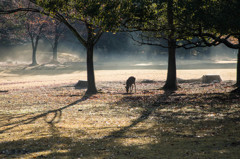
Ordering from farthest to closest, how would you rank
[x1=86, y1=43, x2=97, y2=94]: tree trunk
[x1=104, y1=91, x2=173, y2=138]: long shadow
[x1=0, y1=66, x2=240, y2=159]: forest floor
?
[x1=86, y1=43, x2=97, y2=94]: tree trunk, [x1=104, y1=91, x2=173, y2=138]: long shadow, [x1=0, y1=66, x2=240, y2=159]: forest floor

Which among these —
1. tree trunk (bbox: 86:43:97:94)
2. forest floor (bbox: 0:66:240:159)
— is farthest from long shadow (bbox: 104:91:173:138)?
tree trunk (bbox: 86:43:97:94)

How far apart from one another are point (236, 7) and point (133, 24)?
6553mm

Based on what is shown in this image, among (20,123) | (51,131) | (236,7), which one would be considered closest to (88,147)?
(51,131)

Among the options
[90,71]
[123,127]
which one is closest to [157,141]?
[123,127]

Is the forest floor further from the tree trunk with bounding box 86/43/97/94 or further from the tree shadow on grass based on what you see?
the tree trunk with bounding box 86/43/97/94

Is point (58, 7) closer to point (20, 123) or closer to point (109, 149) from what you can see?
point (20, 123)

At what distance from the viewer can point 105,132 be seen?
39.6 feet

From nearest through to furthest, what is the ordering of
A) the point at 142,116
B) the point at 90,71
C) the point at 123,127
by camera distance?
the point at 123,127, the point at 142,116, the point at 90,71

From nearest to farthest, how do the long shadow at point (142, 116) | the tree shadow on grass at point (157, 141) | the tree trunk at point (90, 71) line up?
the tree shadow on grass at point (157, 141), the long shadow at point (142, 116), the tree trunk at point (90, 71)

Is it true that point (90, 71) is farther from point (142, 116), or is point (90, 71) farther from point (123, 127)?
point (123, 127)

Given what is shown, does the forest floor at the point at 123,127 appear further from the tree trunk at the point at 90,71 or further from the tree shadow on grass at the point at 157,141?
the tree trunk at the point at 90,71

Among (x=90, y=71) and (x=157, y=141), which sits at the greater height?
(x=90, y=71)

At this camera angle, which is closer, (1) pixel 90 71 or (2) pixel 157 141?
(2) pixel 157 141

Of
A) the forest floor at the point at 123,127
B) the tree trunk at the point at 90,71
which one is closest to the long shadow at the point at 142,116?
the forest floor at the point at 123,127
